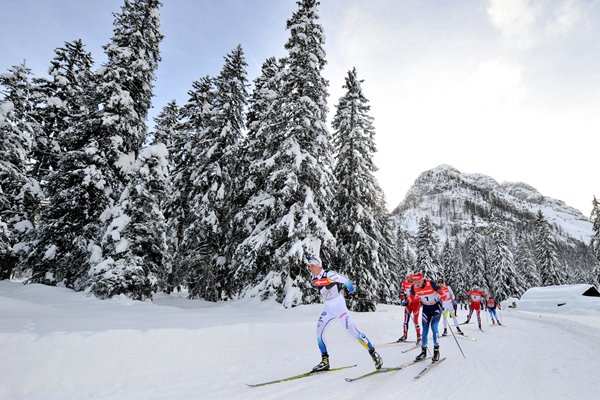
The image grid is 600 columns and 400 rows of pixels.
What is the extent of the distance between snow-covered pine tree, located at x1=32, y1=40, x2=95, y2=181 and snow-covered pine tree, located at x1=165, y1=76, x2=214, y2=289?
22.7ft

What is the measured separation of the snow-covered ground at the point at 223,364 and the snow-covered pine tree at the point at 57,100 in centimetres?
1330

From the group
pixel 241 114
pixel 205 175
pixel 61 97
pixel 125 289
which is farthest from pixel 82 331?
pixel 61 97

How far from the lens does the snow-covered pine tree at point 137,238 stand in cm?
1223

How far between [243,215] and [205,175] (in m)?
3.80

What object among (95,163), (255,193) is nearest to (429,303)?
(255,193)

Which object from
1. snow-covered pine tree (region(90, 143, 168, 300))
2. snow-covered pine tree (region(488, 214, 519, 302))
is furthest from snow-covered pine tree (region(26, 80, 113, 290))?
snow-covered pine tree (region(488, 214, 519, 302))

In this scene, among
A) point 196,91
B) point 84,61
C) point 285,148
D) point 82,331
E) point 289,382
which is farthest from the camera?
point 196,91

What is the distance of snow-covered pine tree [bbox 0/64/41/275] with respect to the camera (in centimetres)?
1505

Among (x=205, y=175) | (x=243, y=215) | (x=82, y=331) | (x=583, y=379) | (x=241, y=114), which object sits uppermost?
(x=241, y=114)

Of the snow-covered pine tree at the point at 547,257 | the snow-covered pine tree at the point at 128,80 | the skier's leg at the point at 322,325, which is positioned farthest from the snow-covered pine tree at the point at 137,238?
the snow-covered pine tree at the point at 547,257

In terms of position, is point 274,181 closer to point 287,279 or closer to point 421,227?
point 287,279

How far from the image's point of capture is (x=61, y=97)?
19.8 metres

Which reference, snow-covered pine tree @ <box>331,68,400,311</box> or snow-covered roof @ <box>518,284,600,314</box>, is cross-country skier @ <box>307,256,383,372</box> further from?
snow-covered roof @ <box>518,284,600,314</box>

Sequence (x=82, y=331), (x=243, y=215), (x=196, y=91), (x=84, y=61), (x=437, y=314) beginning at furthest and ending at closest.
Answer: (x=196, y=91) → (x=84, y=61) → (x=243, y=215) → (x=437, y=314) → (x=82, y=331)
